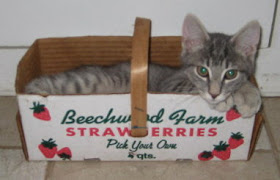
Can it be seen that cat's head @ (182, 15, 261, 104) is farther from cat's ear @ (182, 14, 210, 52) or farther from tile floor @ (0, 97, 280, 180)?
tile floor @ (0, 97, 280, 180)

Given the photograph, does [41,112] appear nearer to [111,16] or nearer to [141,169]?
[141,169]

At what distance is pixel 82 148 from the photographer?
131cm

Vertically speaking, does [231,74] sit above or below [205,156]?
above

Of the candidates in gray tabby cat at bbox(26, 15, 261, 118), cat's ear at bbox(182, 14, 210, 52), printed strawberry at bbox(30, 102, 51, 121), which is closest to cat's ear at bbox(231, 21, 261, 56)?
gray tabby cat at bbox(26, 15, 261, 118)

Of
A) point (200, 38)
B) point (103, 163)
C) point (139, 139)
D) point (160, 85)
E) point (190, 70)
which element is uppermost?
point (200, 38)

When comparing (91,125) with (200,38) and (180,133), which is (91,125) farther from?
(200,38)

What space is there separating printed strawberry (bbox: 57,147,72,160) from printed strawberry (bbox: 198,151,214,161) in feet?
1.69

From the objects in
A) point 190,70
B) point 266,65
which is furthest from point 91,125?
point 266,65

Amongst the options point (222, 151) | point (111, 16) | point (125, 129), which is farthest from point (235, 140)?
point (111, 16)

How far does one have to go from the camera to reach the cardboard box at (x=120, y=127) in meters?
1.17

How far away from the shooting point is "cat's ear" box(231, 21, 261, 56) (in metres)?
1.21

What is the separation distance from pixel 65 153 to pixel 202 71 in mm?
623

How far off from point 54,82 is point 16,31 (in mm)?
440

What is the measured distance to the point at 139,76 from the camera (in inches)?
42.4
